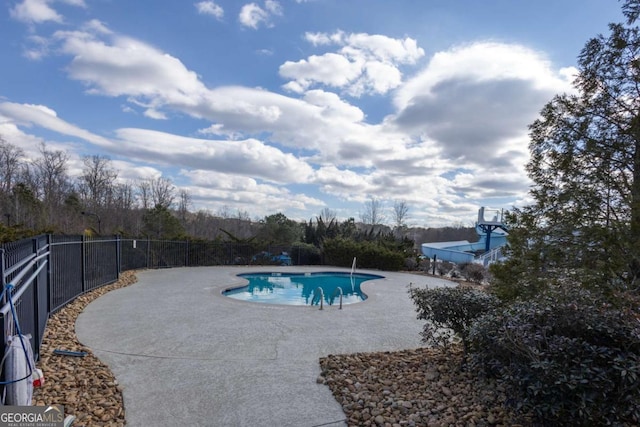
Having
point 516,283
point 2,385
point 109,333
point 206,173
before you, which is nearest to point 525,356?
point 516,283

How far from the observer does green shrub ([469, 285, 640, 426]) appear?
2.03 m

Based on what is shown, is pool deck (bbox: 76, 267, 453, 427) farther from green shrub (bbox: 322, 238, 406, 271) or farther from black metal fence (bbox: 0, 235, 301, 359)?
green shrub (bbox: 322, 238, 406, 271)

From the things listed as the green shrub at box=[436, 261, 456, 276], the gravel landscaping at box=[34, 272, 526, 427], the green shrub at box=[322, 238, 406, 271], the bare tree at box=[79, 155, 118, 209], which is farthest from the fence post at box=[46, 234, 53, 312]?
the bare tree at box=[79, 155, 118, 209]

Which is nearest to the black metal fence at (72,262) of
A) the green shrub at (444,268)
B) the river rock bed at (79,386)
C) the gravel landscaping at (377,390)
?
the river rock bed at (79,386)

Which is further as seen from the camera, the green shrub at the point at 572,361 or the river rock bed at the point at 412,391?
the river rock bed at the point at 412,391

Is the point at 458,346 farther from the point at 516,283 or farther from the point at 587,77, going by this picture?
the point at 587,77

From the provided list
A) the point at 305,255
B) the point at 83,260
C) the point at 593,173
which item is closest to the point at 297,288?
the point at 305,255

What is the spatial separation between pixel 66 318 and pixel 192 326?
2335 millimetres

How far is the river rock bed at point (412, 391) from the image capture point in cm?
290

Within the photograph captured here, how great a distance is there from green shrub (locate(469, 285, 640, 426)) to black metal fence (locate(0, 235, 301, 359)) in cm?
379

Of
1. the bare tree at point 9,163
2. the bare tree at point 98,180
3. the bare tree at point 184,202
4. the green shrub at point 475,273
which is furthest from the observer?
the bare tree at point 184,202

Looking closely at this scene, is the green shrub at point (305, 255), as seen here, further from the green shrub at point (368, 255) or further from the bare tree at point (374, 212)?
the bare tree at point (374, 212)

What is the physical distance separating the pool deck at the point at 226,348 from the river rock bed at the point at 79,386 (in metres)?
0.12

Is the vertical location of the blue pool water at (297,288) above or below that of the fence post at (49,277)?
below
